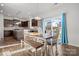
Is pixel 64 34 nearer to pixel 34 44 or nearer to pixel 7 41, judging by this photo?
pixel 34 44

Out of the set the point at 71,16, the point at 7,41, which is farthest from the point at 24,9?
the point at 71,16

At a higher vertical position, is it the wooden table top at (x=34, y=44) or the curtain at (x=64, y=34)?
the curtain at (x=64, y=34)

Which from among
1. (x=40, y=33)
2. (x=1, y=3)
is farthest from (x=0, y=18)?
(x=40, y=33)

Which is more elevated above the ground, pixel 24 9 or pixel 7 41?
pixel 24 9

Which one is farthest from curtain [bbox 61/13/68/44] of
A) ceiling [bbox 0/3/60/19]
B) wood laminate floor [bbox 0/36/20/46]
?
wood laminate floor [bbox 0/36/20/46]

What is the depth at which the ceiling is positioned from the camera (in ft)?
6.07

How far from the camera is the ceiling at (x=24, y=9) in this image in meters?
1.85

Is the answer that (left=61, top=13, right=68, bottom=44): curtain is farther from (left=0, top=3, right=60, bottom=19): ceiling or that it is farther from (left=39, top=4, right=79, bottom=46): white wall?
(left=0, top=3, right=60, bottom=19): ceiling

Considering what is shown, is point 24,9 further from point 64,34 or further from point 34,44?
point 64,34

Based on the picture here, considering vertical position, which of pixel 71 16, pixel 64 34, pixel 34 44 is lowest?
pixel 34 44

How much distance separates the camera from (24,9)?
1.88 meters

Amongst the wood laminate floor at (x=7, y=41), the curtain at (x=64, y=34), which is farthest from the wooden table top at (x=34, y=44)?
the curtain at (x=64, y=34)

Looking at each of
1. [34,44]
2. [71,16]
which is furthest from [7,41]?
[71,16]

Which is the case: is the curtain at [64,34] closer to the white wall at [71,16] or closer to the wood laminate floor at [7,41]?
the white wall at [71,16]
